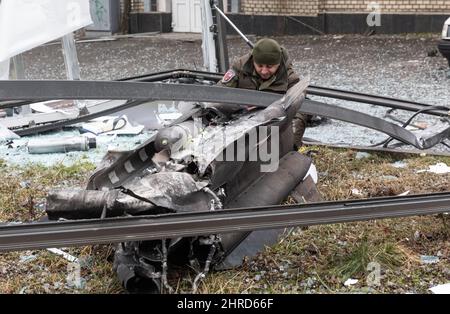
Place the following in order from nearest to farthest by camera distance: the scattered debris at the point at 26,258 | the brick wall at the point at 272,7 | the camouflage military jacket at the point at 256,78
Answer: the scattered debris at the point at 26,258 < the camouflage military jacket at the point at 256,78 < the brick wall at the point at 272,7

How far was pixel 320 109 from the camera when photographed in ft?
14.7

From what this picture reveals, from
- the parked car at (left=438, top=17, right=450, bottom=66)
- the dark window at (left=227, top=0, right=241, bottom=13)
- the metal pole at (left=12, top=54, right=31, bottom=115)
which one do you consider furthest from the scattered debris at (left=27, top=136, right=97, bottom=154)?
the dark window at (left=227, top=0, right=241, bottom=13)

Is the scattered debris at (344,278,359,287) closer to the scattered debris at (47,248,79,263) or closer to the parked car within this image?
the scattered debris at (47,248,79,263)

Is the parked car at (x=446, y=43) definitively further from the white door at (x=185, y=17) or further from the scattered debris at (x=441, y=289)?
the white door at (x=185, y=17)

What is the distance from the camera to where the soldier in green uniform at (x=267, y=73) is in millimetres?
4793

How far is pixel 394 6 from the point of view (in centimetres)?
1478

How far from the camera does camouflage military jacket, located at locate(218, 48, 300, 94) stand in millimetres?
4996

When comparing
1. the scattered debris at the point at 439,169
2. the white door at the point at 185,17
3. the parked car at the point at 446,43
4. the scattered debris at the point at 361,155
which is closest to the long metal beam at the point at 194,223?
the scattered debris at the point at 439,169

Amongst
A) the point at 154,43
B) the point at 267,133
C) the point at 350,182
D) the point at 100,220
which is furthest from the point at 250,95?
the point at 154,43

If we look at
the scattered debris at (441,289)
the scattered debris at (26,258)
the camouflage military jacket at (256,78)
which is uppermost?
the camouflage military jacket at (256,78)

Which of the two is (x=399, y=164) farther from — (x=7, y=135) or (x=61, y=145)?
(x=7, y=135)

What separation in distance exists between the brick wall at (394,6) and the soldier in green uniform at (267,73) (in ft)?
34.2

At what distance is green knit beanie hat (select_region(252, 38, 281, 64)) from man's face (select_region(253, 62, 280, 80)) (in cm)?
6
